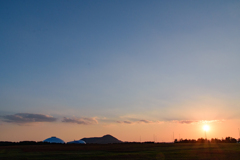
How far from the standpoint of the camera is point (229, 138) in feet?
349

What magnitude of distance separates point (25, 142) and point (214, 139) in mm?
86096

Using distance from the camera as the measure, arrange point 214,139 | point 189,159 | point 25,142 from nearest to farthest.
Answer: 1. point 189,159
2. point 214,139
3. point 25,142

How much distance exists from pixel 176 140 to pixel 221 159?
87.3 metres

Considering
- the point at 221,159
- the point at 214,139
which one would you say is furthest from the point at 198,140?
the point at 221,159

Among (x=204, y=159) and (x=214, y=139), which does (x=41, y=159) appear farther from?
(x=214, y=139)

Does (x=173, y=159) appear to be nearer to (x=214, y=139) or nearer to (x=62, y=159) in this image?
(x=62, y=159)

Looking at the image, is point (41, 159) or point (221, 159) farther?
point (41, 159)

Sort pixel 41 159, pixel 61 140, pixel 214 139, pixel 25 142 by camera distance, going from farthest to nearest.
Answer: pixel 61 140 → pixel 25 142 → pixel 214 139 → pixel 41 159

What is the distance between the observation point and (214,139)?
102562mm

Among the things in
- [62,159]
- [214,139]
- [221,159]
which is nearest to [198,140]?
[214,139]

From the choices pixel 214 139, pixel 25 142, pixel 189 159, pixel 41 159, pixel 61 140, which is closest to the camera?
pixel 189 159

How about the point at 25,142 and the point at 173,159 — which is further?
the point at 25,142

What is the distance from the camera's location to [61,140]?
14825cm

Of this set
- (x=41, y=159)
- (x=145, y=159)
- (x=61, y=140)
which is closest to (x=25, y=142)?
(x=61, y=140)
